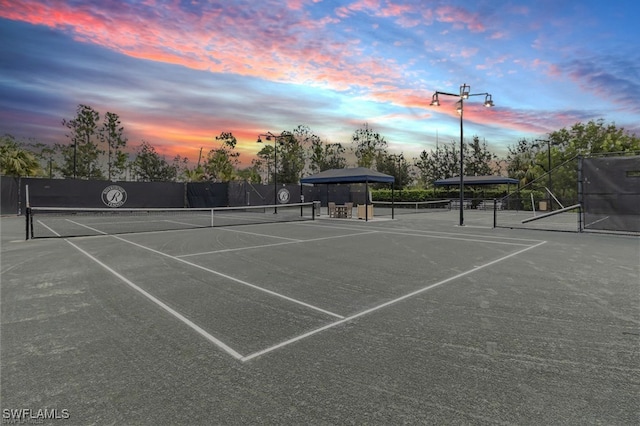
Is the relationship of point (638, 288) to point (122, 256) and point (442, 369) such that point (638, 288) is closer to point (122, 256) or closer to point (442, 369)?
point (442, 369)

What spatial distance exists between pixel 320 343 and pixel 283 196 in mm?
33143

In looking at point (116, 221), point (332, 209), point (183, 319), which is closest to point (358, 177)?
point (332, 209)

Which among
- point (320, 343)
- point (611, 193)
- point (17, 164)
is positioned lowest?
point (320, 343)

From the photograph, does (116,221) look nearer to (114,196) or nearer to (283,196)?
(114,196)

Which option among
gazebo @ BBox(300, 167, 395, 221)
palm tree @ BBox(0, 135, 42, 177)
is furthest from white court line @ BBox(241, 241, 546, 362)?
palm tree @ BBox(0, 135, 42, 177)

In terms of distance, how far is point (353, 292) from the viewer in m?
5.94

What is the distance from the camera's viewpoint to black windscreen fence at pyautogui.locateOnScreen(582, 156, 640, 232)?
1317 cm

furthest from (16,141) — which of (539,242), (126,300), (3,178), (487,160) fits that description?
(487,160)

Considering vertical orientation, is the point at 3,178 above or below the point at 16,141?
below

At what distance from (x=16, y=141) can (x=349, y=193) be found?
48849 millimetres

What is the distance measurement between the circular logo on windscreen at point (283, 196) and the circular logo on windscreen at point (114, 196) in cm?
1405

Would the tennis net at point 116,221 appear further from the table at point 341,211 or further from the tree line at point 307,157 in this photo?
the tree line at point 307,157

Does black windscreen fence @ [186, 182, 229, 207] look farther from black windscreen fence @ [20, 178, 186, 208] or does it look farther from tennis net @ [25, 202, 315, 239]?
tennis net @ [25, 202, 315, 239]

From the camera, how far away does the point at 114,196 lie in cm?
2795
